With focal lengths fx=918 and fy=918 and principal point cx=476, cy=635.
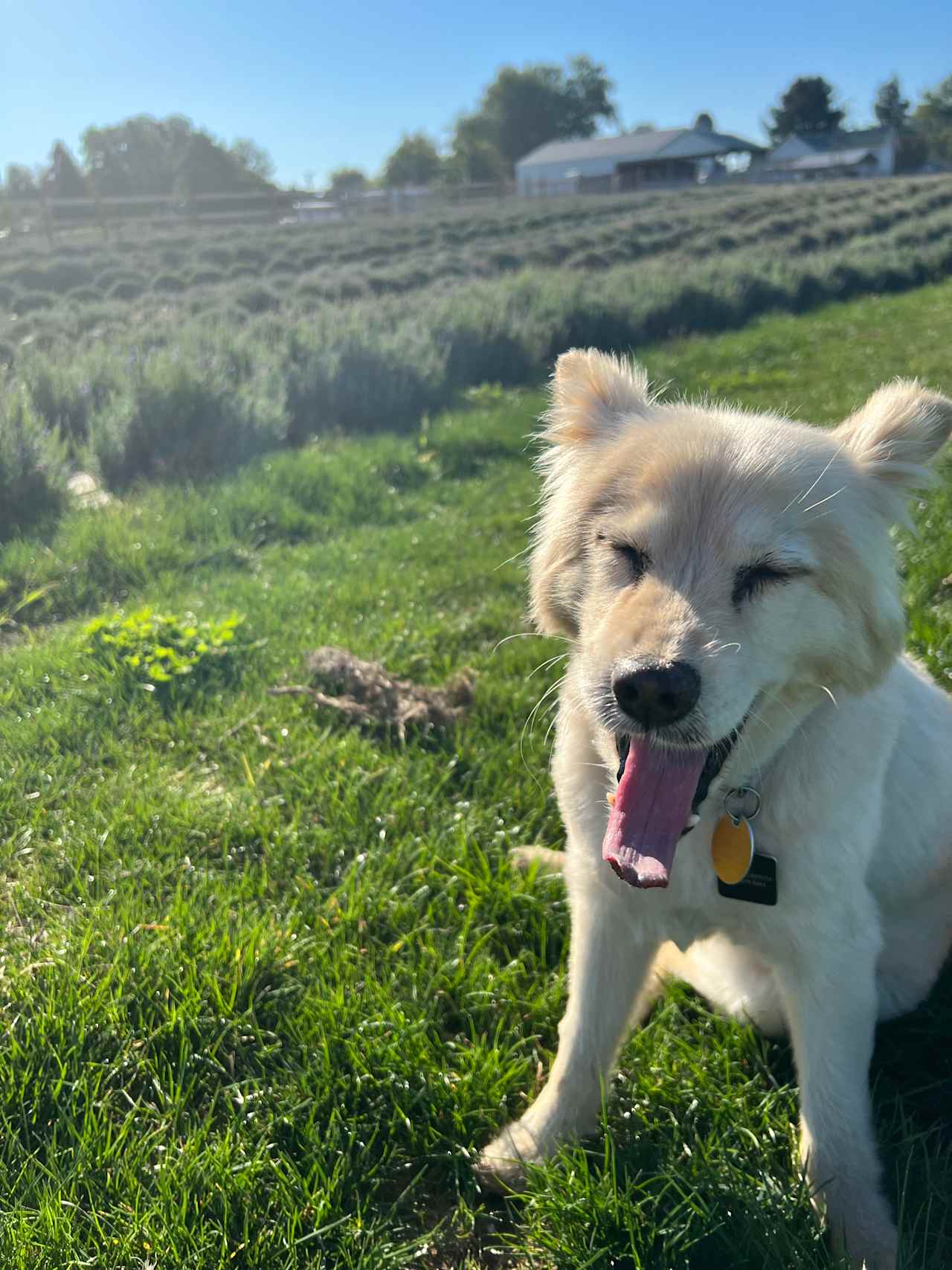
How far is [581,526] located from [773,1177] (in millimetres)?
1407

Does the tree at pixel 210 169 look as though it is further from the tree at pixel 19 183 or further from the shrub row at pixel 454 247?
the shrub row at pixel 454 247

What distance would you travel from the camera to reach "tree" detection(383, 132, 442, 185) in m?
81.1

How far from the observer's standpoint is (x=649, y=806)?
175cm

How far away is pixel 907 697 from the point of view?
2.19 meters

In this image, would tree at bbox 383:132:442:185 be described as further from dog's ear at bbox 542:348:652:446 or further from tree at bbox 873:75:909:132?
dog's ear at bbox 542:348:652:446

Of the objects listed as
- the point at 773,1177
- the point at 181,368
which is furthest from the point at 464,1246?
the point at 181,368

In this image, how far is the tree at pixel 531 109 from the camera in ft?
298

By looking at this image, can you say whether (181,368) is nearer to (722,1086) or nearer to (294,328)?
(294,328)

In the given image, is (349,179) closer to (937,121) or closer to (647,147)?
(647,147)

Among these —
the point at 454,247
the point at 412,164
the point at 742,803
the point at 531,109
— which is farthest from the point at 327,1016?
the point at 531,109

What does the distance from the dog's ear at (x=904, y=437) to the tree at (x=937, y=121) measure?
78.5 meters

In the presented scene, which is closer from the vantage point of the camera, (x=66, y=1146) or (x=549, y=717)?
(x=66, y=1146)

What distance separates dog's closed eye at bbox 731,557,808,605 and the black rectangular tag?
0.52 m

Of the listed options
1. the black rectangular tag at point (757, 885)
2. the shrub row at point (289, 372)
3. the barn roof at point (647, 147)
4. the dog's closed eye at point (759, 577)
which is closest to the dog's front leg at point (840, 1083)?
the black rectangular tag at point (757, 885)
